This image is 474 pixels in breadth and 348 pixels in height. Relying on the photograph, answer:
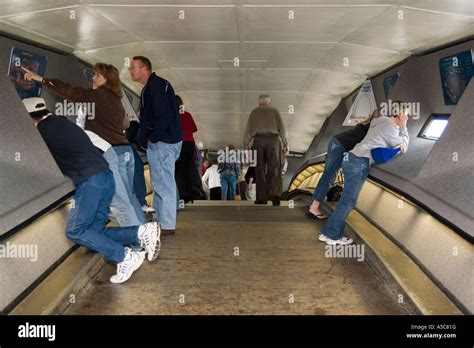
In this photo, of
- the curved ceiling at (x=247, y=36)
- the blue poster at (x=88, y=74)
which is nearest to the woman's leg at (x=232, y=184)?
the curved ceiling at (x=247, y=36)

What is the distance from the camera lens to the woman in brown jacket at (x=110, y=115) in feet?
15.6

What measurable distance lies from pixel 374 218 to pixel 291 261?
1613 mm

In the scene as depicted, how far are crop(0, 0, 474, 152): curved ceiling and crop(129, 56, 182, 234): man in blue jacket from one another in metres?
1.06

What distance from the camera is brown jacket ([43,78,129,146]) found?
4.76 m

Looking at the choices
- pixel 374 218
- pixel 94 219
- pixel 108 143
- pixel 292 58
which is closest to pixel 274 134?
pixel 292 58

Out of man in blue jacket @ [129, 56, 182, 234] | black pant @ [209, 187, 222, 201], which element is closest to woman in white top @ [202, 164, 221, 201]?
black pant @ [209, 187, 222, 201]

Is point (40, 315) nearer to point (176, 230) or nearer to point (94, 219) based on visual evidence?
point (94, 219)

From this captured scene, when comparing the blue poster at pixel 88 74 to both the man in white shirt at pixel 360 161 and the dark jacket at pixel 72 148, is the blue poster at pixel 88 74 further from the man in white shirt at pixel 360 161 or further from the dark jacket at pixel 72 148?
the man in white shirt at pixel 360 161

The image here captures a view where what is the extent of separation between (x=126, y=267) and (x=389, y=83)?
6335 millimetres

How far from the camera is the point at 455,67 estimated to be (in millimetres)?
6430

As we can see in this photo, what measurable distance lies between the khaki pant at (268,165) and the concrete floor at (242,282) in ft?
7.61

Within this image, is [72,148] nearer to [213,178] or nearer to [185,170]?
[185,170]

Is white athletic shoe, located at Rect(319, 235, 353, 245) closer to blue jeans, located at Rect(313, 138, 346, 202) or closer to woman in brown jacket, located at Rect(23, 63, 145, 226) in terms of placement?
blue jeans, located at Rect(313, 138, 346, 202)

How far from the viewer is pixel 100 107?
4816 mm
